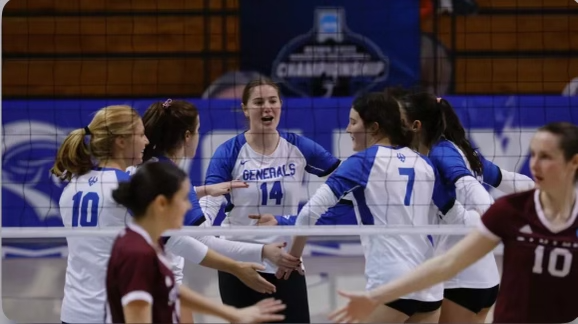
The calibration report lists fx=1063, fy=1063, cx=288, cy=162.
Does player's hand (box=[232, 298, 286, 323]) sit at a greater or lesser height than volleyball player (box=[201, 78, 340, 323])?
lesser

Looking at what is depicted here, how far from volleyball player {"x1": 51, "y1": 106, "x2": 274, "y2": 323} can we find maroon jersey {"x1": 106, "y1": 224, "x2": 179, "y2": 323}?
99 centimetres

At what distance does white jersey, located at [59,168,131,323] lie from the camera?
14.9 feet

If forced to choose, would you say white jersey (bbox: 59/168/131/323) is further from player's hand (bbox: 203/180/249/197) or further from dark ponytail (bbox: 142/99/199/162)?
player's hand (bbox: 203/180/249/197)

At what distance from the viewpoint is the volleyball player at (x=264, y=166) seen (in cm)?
547

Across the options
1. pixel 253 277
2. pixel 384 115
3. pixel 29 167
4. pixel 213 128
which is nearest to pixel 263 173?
pixel 253 277

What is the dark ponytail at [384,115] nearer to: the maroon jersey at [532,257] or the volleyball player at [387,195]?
the volleyball player at [387,195]

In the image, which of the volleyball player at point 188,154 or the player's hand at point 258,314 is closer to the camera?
the player's hand at point 258,314

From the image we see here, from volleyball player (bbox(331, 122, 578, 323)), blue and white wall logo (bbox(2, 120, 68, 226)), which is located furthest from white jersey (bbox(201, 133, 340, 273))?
blue and white wall logo (bbox(2, 120, 68, 226))

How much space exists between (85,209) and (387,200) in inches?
55.7

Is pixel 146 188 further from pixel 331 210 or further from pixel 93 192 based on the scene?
pixel 331 210

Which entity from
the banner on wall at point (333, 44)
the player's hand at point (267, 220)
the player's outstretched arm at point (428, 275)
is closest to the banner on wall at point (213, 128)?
the banner on wall at point (333, 44)

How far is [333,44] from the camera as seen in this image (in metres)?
9.77

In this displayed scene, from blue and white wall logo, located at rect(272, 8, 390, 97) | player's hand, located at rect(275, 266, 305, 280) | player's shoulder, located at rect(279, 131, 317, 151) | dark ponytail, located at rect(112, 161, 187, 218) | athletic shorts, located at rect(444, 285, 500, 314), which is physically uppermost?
blue and white wall logo, located at rect(272, 8, 390, 97)

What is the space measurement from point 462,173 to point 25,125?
5.08 metres
